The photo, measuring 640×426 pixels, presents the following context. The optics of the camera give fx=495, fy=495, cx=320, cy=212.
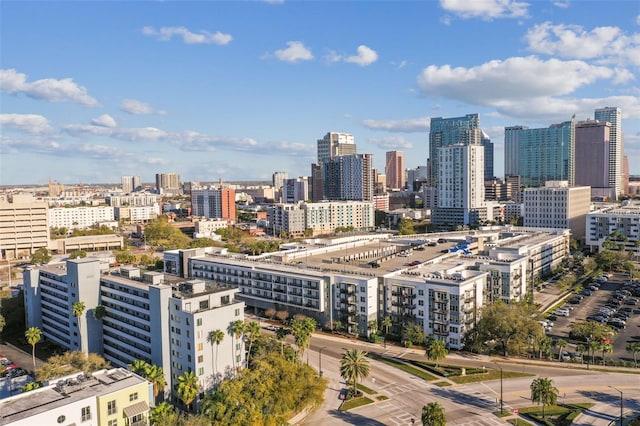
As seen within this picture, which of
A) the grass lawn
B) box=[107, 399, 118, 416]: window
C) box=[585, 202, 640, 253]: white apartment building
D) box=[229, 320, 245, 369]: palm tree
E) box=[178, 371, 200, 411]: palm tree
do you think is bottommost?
the grass lawn

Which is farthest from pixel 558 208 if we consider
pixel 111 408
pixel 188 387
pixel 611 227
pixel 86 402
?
pixel 86 402

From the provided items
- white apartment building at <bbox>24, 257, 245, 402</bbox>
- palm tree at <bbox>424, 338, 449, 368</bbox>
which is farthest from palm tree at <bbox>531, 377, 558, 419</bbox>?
white apartment building at <bbox>24, 257, 245, 402</bbox>

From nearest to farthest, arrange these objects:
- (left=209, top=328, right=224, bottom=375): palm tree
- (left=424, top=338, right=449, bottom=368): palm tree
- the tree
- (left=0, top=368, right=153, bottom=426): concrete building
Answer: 1. (left=0, top=368, right=153, bottom=426): concrete building
2. (left=209, top=328, right=224, bottom=375): palm tree
3. (left=424, top=338, right=449, bottom=368): palm tree
4. the tree

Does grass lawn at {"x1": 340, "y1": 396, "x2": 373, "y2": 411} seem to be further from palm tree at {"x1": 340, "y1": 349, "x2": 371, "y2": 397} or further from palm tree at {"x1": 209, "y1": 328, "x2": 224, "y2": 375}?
palm tree at {"x1": 209, "y1": 328, "x2": 224, "y2": 375}

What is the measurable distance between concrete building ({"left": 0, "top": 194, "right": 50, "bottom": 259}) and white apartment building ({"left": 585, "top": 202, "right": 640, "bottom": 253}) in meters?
174

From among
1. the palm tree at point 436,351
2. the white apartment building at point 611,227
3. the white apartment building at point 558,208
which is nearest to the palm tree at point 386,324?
the palm tree at point 436,351

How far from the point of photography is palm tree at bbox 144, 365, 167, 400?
49656 millimetres

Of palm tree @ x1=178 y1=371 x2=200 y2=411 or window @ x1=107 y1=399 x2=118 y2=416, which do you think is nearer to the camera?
window @ x1=107 y1=399 x2=118 y2=416

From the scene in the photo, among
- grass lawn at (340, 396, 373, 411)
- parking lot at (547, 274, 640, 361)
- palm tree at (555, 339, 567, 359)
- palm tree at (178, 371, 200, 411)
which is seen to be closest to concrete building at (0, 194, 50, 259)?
palm tree at (178, 371, 200, 411)

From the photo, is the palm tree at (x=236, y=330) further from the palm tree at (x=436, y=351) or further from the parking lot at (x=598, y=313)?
the parking lot at (x=598, y=313)

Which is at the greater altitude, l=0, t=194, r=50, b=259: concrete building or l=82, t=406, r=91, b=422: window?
l=0, t=194, r=50, b=259: concrete building

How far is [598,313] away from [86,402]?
79.4 metres

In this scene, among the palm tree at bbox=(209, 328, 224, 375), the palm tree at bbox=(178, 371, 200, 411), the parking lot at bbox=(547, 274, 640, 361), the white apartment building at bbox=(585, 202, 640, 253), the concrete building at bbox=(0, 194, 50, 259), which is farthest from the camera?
the concrete building at bbox=(0, 194, 50, 259)

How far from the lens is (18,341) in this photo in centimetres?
7744
